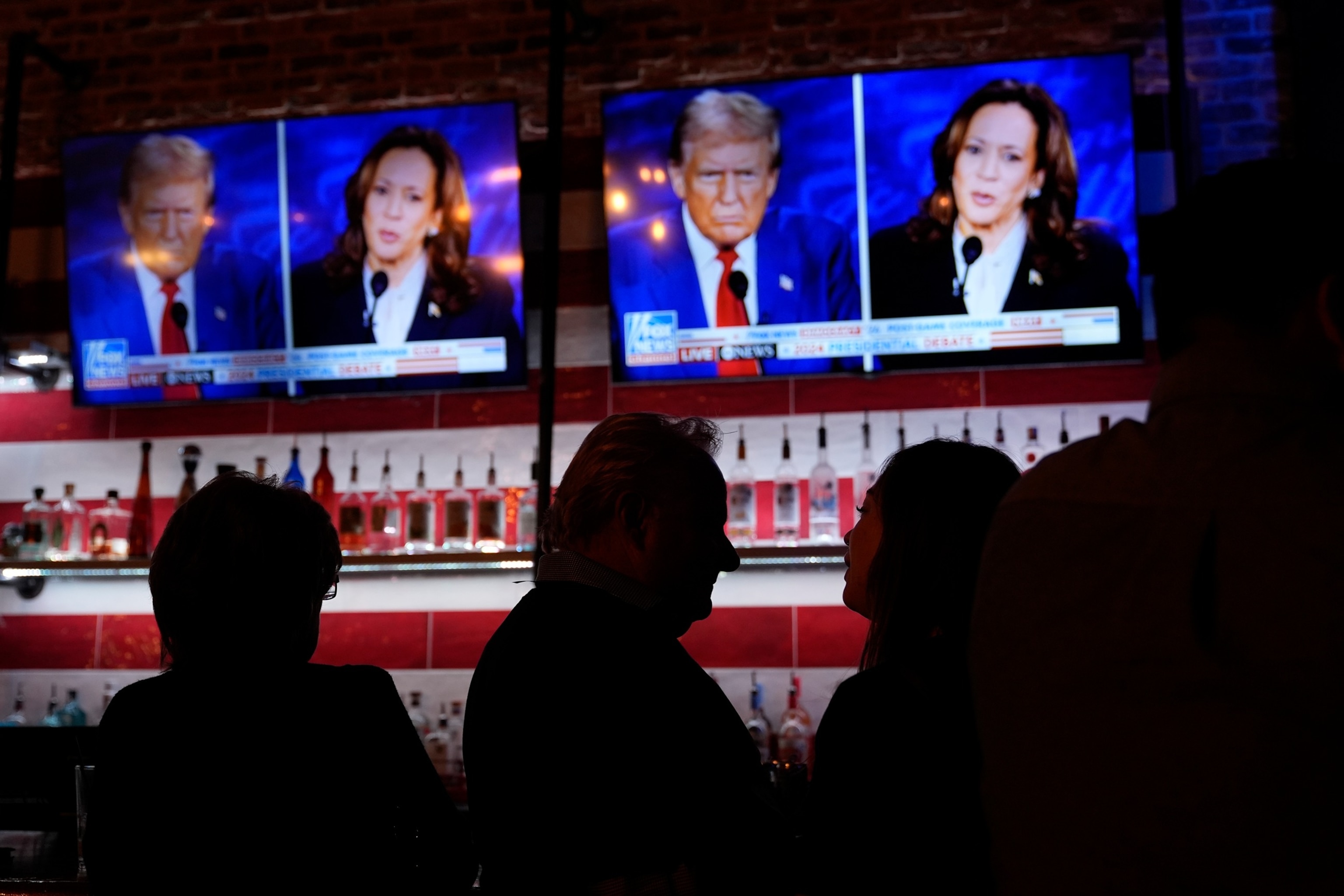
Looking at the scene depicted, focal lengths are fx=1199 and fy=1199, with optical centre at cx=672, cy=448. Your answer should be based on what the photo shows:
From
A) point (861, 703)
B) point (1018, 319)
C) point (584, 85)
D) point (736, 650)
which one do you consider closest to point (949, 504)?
point (861, 703)

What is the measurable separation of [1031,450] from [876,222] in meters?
0.81

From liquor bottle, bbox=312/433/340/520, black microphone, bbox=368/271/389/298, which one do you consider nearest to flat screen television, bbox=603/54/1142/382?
black microphone, bbox=368/271/389/298

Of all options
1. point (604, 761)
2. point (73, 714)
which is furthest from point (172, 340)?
point (604, 761)

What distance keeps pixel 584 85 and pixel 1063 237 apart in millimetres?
1692

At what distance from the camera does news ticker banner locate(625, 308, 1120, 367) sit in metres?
→ 3.36

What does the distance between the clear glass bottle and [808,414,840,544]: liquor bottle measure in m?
0.83

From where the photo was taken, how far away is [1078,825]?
2.79ft

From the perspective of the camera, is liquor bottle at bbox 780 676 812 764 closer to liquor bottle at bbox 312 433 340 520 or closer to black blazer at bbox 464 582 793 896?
liquor bottle at bbox 312 433 340 520

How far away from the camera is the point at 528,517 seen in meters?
3.68

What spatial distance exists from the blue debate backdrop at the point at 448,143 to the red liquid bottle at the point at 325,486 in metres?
0.67

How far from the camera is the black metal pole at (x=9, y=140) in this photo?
3951 mm

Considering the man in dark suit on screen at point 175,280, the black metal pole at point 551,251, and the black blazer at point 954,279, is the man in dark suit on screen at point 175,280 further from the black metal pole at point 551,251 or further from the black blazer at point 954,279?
the black blazer at point 954,279

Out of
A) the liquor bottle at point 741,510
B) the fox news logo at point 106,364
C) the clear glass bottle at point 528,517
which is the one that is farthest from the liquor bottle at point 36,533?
the liquor bottle at point 741,510

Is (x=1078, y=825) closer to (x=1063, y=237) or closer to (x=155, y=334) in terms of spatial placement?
(x=1063, y=237)
